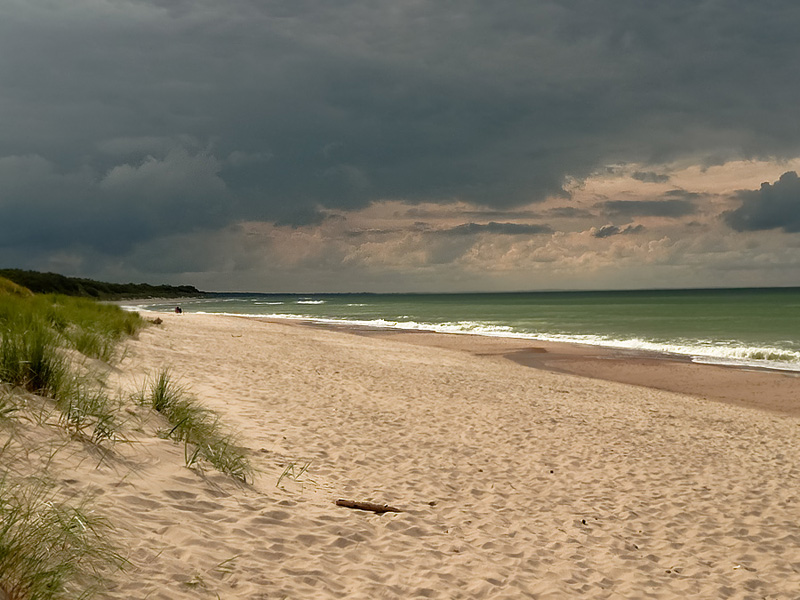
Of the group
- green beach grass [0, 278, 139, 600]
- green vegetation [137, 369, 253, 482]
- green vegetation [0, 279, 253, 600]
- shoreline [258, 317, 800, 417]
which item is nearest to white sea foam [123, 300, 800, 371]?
shoreline [258, 317, 800, 417]

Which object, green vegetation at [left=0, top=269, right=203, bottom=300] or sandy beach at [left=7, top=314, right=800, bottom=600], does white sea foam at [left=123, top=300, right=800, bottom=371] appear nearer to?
sandy beach at [left=7, top=314, right=800, bottom=600]

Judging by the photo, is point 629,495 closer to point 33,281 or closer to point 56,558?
point 56,558

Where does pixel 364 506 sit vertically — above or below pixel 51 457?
below

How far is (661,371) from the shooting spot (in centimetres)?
2436

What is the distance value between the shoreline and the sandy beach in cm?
506

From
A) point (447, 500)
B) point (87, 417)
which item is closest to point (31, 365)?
point (87, 417)

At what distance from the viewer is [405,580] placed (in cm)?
510

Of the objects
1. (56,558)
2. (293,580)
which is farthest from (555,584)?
(56,558)

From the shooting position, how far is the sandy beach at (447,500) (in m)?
4.96

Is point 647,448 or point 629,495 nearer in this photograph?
point 629,495

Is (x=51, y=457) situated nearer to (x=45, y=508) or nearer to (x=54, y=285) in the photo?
(x=45, y=508)

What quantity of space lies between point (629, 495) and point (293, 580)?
17.6 ft

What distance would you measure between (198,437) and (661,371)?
850 inches

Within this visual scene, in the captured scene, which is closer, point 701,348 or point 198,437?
point 198,437
